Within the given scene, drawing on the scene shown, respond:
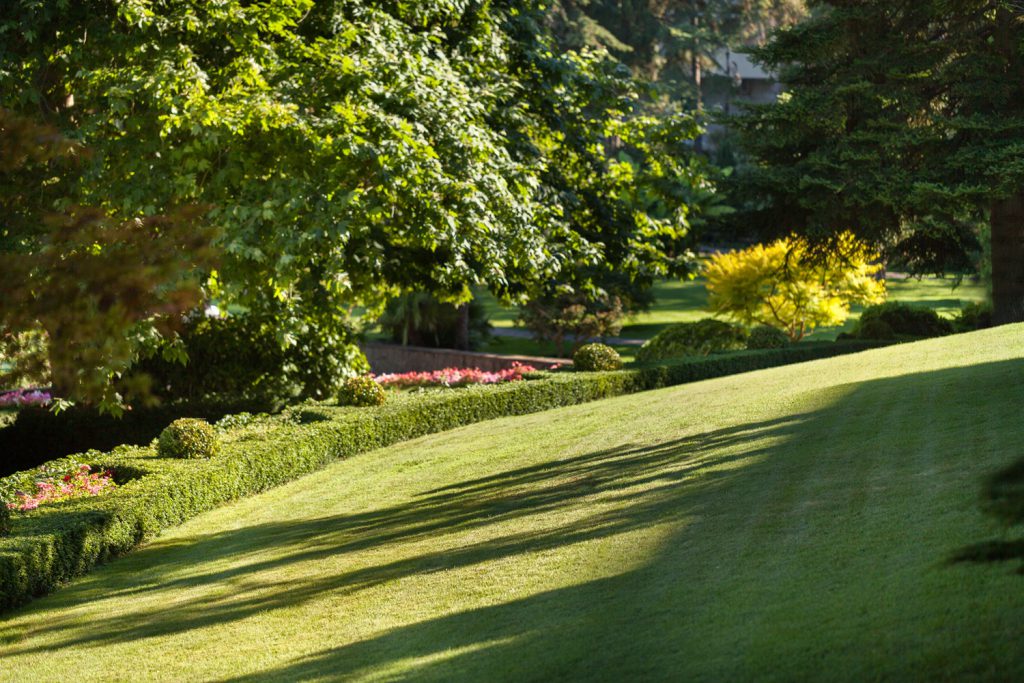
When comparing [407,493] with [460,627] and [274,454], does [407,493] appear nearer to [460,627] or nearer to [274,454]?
[274,454]

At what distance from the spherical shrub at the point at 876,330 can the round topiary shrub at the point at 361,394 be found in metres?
14.7

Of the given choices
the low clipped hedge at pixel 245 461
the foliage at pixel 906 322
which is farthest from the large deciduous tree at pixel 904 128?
the low clipped hedge at pixel 245 461

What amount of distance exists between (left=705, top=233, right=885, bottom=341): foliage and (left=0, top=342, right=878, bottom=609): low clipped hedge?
4100 millimetres

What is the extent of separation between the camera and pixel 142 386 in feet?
18.0

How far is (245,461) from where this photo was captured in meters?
14.3

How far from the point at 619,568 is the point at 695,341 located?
64.1ft

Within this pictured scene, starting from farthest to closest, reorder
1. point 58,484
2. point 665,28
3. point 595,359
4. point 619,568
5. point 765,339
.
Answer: point 665,28
point 765,339
point 595,359
point 58,484
point 619,568

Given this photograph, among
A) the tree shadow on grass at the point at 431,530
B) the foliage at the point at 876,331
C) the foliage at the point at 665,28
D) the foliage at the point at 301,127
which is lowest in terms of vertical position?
the tree shadow on grass at the point at 431,530

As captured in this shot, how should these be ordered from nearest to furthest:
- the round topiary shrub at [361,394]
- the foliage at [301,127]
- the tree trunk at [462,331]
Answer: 1. the foliage at [301,127]
2. the round topiary shrub at [361,394]
3. the tree trunk at [462,331]

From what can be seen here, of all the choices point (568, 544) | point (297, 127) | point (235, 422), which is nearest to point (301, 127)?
point (297, 127)

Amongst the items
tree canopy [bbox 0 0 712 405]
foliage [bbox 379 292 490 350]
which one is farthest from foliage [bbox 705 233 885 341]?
tree canopy [bbox 0 0 712 405]

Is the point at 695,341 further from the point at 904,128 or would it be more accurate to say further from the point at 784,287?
the point at 904,128

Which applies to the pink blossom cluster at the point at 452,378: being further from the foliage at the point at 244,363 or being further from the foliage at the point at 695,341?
the foliage at the point at 695,341

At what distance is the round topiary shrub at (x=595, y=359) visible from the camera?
74.1ft
